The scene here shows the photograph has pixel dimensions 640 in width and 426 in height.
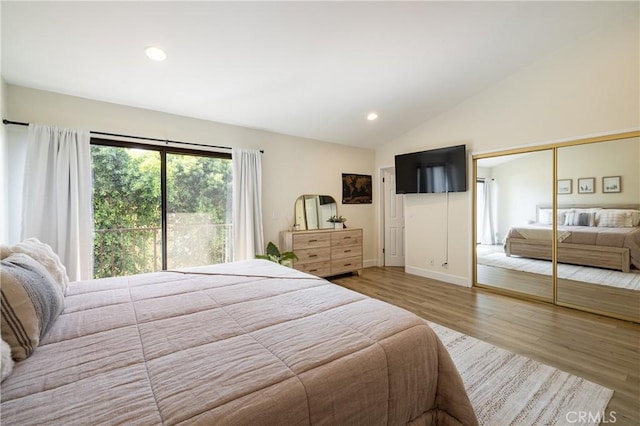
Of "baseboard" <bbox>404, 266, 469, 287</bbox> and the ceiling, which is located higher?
the ceiling

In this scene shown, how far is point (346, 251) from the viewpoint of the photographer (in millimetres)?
4777

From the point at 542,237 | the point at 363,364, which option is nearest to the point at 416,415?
the point at 363,364

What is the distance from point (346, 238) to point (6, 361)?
4.16 meters

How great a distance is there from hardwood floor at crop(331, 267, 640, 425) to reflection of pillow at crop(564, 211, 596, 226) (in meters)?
1.03

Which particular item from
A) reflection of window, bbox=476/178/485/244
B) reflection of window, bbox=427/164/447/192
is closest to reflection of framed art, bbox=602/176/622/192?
reflection of window, bbox=476/178/485/244

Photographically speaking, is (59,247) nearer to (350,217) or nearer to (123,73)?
(123,73)

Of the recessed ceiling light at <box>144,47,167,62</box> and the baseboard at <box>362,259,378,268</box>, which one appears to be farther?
the baseboard at <box>362,259,378,268</box>

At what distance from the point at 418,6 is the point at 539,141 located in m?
2.42

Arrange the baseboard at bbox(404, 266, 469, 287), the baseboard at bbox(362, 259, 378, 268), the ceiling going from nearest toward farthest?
1. the ceiling
2. the baseboard at bbox(404, 266, 469, 287)
3. the baseboard at bbox(362, 259, 378, 268)

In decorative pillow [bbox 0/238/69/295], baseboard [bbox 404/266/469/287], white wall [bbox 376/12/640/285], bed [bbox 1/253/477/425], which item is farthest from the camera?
baseboard [bbox 404/266/469/287]

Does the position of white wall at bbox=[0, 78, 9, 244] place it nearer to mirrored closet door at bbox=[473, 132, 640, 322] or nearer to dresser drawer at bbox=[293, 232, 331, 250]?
dresser drawer at bbox=[293, 232, 331, 250]

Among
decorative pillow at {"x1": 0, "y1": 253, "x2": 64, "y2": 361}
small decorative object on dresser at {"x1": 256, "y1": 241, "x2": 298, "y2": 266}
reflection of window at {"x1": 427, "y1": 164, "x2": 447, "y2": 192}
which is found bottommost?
small decorative object on dresser at {"x1": 256, "y1": 241, "x2": 298, "y2": 266}

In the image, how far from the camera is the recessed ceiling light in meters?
2.31

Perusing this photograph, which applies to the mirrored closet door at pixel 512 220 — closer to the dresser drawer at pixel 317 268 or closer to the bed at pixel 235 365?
the dresser drawer at pixel 317 268
